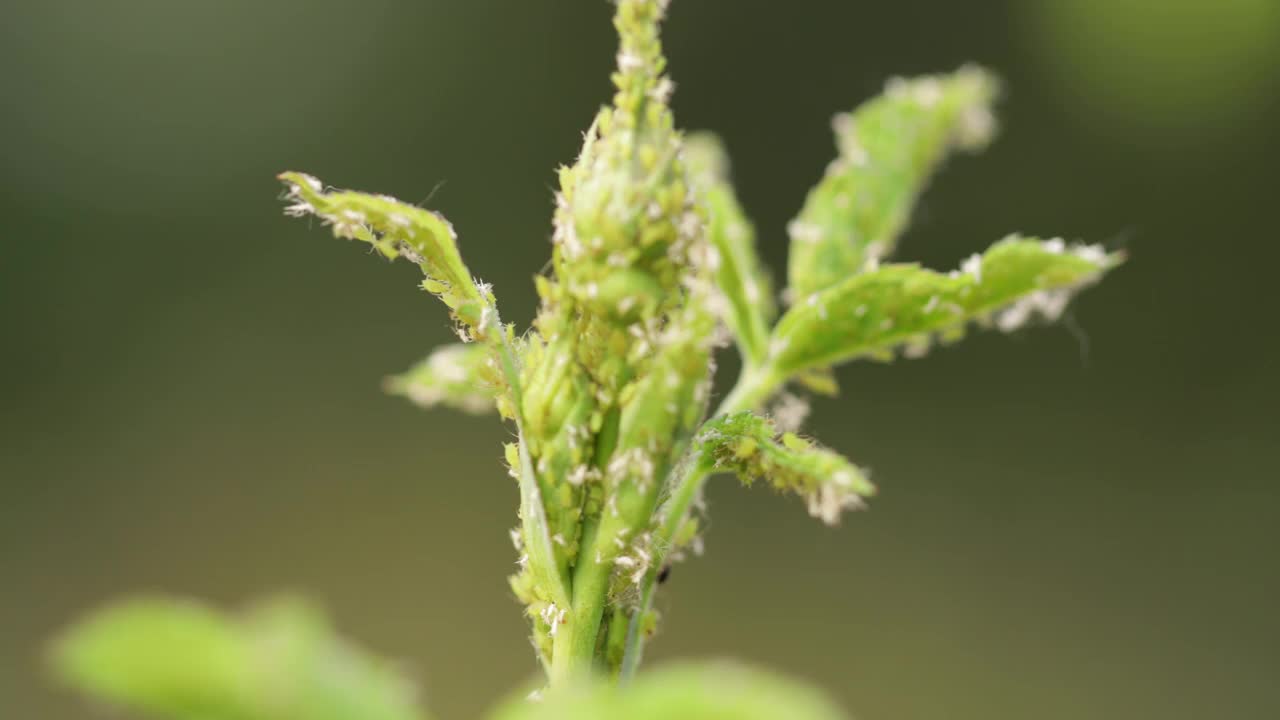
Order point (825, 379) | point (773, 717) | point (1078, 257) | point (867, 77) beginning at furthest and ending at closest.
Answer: point (867, 77) → point (825, 379) → point (1078, 257) → point (773, 717)

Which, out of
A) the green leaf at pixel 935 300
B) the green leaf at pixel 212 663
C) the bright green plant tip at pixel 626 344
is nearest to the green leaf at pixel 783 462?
the bright green plant tip at pixel 626 344

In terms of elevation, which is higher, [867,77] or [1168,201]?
[867,77]

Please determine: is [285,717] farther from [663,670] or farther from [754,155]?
[754,155]

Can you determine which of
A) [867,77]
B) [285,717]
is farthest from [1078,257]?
[867,77]

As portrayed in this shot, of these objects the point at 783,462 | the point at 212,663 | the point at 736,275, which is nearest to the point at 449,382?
the point at 736,275

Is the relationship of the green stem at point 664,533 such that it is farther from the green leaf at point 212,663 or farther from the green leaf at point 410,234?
the green leaf at point 212,663

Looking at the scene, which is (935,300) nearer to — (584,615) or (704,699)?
(584,615)

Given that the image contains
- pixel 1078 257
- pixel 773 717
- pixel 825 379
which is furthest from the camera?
pixel 825 379
